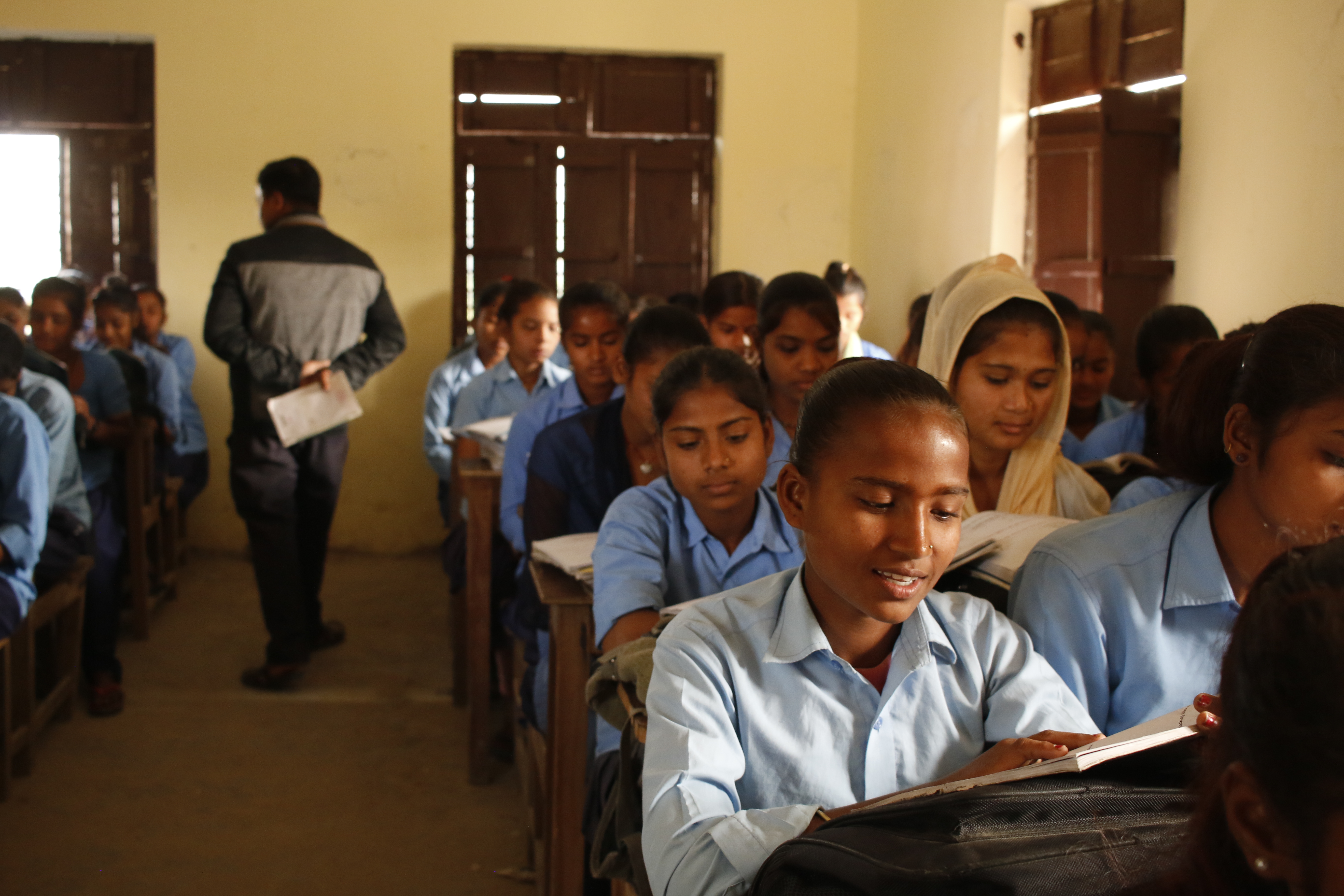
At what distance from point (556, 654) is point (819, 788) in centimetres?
92

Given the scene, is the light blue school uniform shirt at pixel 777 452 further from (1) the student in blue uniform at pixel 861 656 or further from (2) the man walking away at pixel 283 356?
(2) the man walking away at pixel 283 356

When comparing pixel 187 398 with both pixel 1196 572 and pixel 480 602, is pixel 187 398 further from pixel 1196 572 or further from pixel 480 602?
pixel 1196 572

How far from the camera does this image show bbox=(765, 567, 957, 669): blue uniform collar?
119 centimetres

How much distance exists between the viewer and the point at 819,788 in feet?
3.85

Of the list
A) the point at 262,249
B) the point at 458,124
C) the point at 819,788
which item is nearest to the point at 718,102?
the point at 458,124

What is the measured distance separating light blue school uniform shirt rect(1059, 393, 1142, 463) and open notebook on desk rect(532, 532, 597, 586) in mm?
1105

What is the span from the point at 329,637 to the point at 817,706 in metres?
3.54

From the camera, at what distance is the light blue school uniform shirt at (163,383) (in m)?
5.09

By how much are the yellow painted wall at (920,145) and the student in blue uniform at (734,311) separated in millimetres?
1189

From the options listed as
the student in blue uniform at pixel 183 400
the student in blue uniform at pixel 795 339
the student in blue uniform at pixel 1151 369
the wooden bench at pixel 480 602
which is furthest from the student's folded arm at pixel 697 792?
the student in blue uniform at pixel 183 400

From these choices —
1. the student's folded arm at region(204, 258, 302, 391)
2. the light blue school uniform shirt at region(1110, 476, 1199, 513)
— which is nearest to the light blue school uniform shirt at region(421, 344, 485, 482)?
the student's folded arm at region(204, 258, 302, 391)

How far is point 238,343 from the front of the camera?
3818 millimetres

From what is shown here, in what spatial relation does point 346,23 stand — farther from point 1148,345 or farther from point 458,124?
point 1148,345

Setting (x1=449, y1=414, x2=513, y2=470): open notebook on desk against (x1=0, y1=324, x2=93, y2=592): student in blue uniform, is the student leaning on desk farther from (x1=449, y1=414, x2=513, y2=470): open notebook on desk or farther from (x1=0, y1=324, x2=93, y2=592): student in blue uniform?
(x1=0, y1=324, x2=93, y2=592): student in blue uniform
